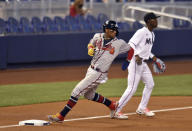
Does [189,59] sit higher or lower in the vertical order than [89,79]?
lower

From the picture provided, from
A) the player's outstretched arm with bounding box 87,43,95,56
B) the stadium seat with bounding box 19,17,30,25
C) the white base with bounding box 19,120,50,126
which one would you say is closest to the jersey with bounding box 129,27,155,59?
the player's outstretched arm with bounding box 87,43,95,56

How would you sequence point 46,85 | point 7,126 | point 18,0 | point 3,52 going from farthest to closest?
point 18,0 → point 3,52 → point 46,85 → point 7,126

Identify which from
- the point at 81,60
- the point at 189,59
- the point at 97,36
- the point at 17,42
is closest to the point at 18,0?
the point at 17,42

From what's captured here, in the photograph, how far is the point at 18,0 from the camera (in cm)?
1730

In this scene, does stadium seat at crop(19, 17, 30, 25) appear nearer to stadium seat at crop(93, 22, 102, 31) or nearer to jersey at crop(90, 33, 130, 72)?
stadium seat at crop(93, 22, 102, 31)

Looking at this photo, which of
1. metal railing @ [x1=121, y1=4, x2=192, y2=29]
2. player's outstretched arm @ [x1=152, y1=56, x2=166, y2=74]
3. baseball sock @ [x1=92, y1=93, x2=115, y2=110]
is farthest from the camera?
metal railing @ [x1=121, y1=4, x2=192, y2=29]

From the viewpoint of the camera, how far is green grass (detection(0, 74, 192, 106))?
1118cm

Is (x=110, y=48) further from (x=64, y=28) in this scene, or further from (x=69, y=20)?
(x=69, y=20)

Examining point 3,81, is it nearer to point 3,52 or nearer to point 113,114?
point 3,52

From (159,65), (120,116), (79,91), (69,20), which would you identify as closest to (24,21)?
(69,20)

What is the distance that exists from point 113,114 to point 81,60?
885cm

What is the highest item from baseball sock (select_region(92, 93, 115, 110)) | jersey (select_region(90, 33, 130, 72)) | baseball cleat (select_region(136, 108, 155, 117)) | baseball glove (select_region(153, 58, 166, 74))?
jersey (select_region(90, 33, 130, 72))

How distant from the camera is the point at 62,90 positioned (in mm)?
12492

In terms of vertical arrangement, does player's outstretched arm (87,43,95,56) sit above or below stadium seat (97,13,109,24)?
above
